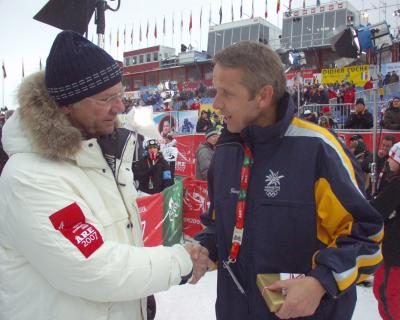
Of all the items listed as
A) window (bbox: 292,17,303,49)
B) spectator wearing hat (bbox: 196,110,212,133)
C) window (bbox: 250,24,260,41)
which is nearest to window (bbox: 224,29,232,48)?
window (bbox: 250,24,260,41)

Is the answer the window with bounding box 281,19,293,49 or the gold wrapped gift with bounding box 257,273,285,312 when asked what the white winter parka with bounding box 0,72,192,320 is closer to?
the gold wrapped gift with bounding box 257,273,285,312

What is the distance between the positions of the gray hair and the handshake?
0.71 meters

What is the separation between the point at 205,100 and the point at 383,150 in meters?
13.8

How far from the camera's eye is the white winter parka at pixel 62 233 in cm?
124

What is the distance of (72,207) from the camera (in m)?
1.27

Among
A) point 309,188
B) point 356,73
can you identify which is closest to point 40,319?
point 309,188

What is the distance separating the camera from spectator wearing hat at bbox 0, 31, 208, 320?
125 centimetres

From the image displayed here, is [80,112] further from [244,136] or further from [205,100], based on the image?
[205,100]

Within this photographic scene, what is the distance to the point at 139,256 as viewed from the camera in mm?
1394

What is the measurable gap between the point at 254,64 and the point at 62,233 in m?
0.98

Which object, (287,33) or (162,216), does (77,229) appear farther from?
(287,33)

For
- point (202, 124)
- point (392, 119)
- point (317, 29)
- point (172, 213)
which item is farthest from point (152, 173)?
point (317, 29)

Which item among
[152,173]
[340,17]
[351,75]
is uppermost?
[340,17]

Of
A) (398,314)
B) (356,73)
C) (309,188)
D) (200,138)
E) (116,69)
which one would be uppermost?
(356,73)
